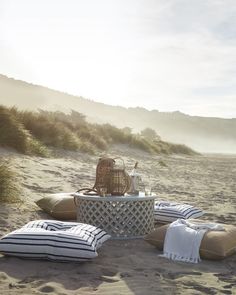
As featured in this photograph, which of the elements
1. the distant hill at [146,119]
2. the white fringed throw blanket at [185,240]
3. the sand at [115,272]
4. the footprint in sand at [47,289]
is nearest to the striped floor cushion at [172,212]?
the sand at [115,272]

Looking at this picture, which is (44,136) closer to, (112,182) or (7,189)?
(7,189)

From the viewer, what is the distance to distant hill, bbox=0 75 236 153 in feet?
225

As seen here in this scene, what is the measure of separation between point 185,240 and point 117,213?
3.14 ft

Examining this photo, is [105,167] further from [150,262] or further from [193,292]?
[193,292]

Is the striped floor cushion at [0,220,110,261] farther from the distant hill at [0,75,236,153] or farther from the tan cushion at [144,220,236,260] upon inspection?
the distant hill at [0,75,236,153]

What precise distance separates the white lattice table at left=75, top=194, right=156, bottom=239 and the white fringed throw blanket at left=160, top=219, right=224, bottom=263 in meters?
0.59

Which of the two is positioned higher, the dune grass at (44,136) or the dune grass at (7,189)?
the dune grass at (44,136)

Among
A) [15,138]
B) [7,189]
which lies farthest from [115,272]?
[15,138]

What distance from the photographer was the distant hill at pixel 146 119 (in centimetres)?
6869

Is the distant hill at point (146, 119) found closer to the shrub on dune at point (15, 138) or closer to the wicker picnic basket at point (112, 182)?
the shrub on dune at point (15, 138)

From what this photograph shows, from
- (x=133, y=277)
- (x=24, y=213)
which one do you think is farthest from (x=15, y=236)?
(x=24, y=213)

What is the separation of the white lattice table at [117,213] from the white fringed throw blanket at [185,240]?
0.59m

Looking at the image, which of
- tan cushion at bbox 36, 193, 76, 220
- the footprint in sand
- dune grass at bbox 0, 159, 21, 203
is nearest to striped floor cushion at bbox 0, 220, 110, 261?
the footprint in sand

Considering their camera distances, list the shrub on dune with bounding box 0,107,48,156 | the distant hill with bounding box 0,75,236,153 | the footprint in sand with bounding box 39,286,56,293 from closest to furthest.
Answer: the footprint in sand with bounding box 39,286,56,293
the shrub on dune with bounding box 0,107,48,156
the distant hill with bounding box 0,75,236,153
